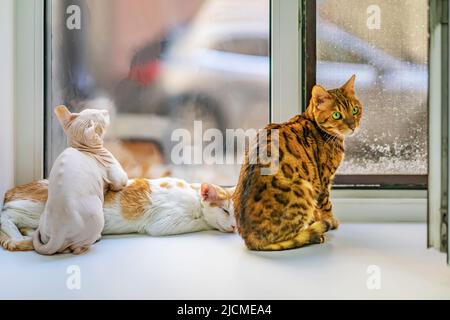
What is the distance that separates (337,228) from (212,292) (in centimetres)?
64

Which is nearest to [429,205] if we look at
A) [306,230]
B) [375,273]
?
[375,273]

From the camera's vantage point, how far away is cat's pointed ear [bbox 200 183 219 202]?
1.21m

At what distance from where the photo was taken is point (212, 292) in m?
0.77

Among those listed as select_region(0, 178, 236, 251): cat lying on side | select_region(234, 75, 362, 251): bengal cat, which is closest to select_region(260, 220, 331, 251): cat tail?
select_region(234, 75, 362, 251): bengal cat

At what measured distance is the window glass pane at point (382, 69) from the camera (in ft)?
4.50

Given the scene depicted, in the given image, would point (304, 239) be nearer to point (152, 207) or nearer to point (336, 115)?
point (336, 115)

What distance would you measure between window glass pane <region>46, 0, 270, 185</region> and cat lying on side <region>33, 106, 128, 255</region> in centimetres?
26

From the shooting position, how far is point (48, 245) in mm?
958

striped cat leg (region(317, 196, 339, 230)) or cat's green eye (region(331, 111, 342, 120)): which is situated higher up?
cat's green eye (region(331, 111, 342, 120))

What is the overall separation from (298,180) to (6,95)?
0.94 metres

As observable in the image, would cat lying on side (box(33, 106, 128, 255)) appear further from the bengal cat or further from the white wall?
the bengal cat

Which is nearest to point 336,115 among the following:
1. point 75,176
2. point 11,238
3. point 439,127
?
point 439,127

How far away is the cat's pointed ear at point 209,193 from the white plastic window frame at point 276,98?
36cm
